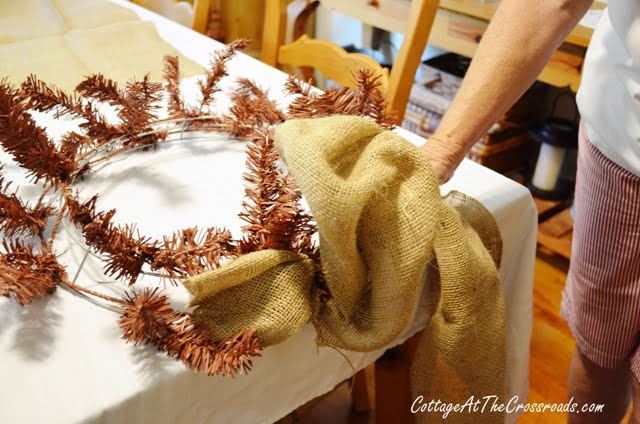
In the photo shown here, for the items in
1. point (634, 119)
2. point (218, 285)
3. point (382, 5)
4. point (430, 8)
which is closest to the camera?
point (218, 285)

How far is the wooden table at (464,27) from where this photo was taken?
150cm

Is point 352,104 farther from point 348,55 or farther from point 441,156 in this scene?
point 348,55

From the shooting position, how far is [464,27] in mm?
1704

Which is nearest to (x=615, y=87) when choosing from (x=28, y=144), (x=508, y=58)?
(x=508, y=58)

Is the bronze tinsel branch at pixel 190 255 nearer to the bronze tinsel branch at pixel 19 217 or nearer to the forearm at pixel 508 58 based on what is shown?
the bronze tinsel branch at pixel 19 217

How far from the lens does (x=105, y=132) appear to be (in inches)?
30.5

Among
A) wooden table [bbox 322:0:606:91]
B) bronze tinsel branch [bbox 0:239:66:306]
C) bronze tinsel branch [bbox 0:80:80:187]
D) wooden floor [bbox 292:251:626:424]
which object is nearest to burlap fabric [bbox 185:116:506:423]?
bronze tinsel branch [bbox 0:239:66:306]

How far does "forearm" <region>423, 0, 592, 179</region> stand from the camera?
754 mm

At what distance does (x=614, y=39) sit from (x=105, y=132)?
2.22 ft

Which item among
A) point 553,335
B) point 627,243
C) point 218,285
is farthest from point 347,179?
point 553,335

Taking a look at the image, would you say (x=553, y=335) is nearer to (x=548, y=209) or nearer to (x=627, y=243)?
(x=548, y=209)

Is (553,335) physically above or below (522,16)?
below

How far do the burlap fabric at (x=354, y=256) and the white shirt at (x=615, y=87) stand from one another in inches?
12.8

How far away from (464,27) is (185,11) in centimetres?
78
